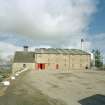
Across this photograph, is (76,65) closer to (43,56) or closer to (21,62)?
(43,56)

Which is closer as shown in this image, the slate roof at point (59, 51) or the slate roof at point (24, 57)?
the slate roof at point (24, 57)

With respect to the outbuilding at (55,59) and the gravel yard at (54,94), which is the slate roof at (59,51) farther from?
the gravel yard at (54,94)

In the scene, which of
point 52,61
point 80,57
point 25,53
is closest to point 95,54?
point 80,57

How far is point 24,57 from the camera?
7519 cm

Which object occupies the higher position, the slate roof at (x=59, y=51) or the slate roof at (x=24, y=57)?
the slate roof at (x=59, y=51)

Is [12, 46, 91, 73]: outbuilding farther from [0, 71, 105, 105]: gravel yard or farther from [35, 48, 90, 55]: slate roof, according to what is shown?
[0, 71, 105, 105]: gravel yard

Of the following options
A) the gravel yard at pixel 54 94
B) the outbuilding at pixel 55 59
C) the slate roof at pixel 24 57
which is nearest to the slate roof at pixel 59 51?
the outbuilding at pixel 55 59

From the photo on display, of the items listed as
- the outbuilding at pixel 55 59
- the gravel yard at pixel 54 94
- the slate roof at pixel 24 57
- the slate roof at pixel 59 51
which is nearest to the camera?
the gravel yard at pixel 54 94

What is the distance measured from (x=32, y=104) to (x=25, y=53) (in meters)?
66.9

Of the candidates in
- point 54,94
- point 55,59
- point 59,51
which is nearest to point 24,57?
point 55,59

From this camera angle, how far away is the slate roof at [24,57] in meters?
73.5

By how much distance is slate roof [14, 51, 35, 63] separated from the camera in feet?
241

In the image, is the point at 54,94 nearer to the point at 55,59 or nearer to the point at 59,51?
the point at 55,59

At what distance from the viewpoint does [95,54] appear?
93938mm
